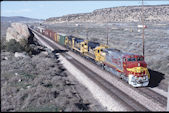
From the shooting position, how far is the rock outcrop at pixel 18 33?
137 ft

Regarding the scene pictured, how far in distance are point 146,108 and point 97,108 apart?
3.92m

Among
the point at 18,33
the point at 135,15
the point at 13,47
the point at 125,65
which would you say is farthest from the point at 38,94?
the point at 135,15

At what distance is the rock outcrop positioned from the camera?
4166 cm

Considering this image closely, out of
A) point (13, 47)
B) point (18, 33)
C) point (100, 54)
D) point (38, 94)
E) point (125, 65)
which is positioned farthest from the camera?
point (18, 33)

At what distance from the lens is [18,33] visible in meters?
43.6

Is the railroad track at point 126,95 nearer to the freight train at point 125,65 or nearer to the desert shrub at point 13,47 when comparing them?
the freight train at point 125,65

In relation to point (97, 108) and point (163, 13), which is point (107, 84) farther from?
point (163, 13)

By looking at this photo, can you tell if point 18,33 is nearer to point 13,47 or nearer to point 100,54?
point 13,47

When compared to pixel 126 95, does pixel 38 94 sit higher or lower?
higher

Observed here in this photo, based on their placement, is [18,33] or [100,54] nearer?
[100,54]

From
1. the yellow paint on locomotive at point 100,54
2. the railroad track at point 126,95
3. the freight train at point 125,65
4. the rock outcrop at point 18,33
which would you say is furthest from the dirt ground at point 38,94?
the rock outcrop at point 18,33

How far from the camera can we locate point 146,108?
16.6 metres

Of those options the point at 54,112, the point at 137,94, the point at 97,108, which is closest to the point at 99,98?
the point at 97,108

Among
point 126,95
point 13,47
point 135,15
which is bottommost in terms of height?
point 126,95
